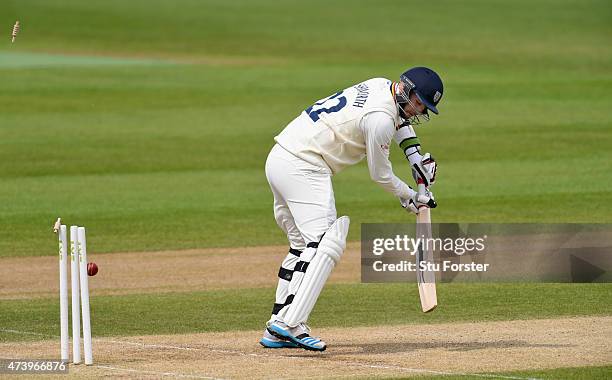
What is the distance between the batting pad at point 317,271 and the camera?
25.8ft

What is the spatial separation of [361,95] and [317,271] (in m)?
1.20

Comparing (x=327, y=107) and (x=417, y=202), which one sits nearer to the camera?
(x=327, y=107)

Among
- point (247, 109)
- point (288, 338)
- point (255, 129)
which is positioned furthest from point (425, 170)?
point (247, 109)

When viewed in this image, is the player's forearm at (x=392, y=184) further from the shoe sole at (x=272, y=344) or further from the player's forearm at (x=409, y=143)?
the shoe sole at (x=272, y=344)

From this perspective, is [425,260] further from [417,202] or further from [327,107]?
[327,107]

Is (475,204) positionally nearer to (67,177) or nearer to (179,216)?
(179,216)

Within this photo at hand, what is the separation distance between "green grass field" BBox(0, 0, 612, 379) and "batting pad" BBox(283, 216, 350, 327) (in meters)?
1.37

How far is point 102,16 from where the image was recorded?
40.7 m

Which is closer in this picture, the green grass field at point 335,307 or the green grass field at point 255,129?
the green grass field at point 335,307

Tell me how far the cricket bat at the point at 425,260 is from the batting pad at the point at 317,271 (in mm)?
737

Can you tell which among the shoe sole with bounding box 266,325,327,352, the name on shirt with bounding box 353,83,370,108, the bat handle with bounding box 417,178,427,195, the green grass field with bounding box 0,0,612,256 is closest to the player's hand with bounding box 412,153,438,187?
the bat handle with bounding box 417,178,427,195

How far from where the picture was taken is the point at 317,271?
788cm

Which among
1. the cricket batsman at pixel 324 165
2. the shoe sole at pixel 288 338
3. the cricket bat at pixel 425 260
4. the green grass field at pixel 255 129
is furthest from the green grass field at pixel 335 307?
the cricket batsman at pixel 324 165

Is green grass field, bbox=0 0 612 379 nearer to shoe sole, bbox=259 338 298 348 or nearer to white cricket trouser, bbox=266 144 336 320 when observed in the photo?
shoe sole, bbox=259 338 298 348
